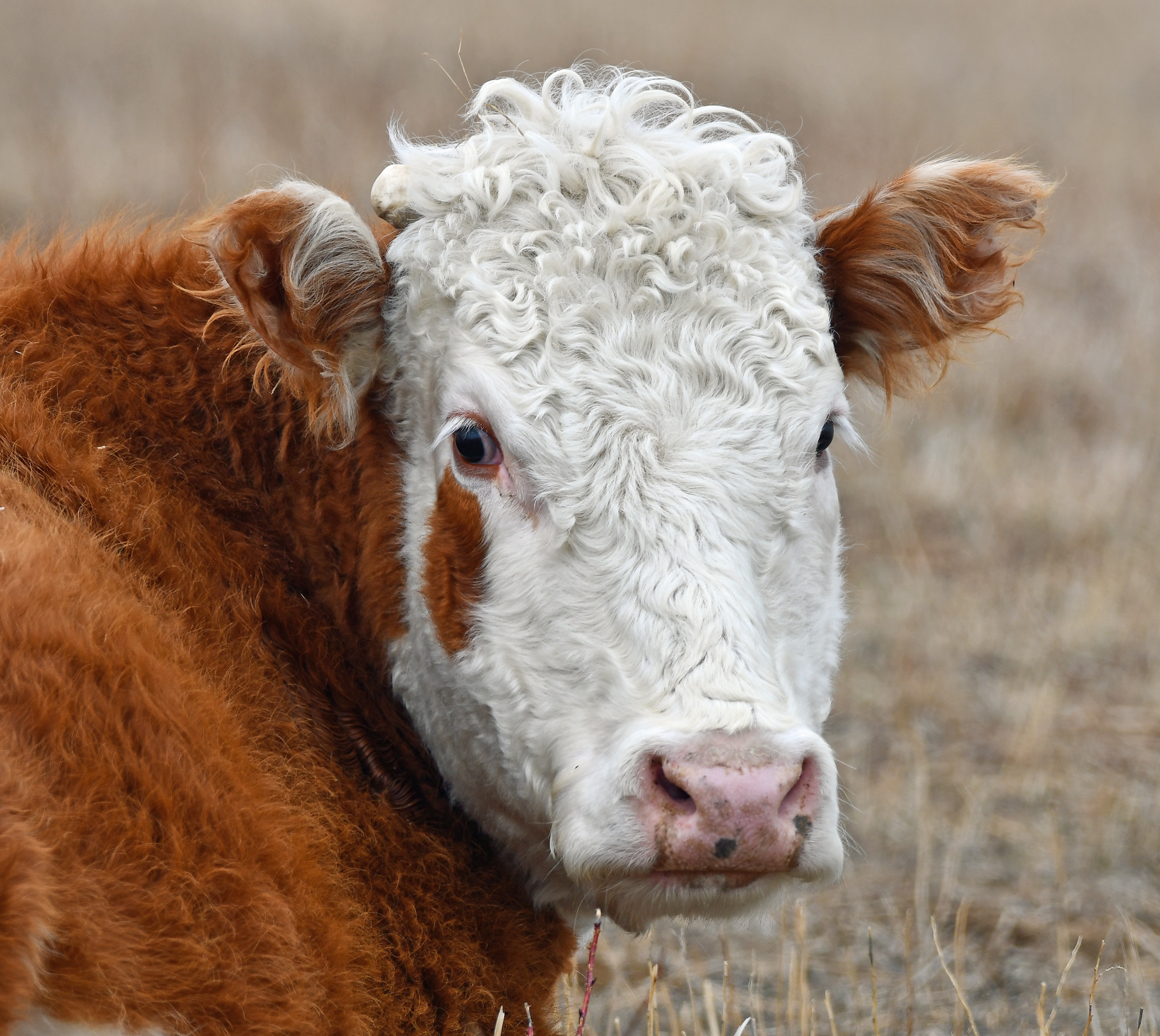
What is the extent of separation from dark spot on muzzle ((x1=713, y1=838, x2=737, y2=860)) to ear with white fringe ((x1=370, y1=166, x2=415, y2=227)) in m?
1.55

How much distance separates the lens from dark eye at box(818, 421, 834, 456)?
285cm

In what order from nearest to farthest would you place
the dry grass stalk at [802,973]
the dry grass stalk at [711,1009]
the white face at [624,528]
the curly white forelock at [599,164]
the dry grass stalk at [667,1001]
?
the white face at [624,528] < the curly white forelock at [599,164] < the dry grass stalk at [711,1009] < the dry grass stalk at [802,973] < the dry grass stalk at [667,1001]

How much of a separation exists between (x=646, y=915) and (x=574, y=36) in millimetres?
14035

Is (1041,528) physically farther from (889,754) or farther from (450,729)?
(450,729)

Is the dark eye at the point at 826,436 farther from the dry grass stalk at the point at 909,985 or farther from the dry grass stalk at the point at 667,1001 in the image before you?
the dry grass stalk at the point at 667,1001

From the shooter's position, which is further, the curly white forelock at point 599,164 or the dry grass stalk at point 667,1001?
the dry grass stalk at point 667,1001

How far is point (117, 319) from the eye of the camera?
2982 millimetres

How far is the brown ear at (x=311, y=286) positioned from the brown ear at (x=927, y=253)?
108 centimetres

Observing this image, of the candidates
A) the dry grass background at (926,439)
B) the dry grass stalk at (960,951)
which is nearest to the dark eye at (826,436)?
the dry grass background at (926,439)

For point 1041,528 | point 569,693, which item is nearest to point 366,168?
point 1041,528

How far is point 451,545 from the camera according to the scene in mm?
2748

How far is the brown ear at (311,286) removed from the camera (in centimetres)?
267

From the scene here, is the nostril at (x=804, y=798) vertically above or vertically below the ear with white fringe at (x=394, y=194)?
below

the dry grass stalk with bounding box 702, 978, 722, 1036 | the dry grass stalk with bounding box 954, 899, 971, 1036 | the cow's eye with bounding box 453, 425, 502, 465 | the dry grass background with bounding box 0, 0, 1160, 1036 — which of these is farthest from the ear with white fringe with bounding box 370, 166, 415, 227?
the dry grass stalk with bounding box 954, 899, 971, 1036
